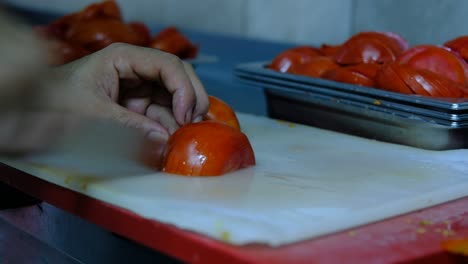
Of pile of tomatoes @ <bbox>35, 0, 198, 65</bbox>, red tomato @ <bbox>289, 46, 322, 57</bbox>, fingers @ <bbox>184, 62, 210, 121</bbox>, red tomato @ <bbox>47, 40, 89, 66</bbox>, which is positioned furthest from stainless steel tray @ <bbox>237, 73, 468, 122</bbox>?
pile of tomatoes @ <bbox>35, 0, 198, 65</bbox>

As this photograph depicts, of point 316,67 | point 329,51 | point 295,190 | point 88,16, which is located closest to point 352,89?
point 316,67

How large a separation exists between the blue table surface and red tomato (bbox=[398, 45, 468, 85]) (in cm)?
33

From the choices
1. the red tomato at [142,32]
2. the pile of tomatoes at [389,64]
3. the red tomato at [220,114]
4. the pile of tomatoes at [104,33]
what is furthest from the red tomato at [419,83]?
the red tomato at [142,32]

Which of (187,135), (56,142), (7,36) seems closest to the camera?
(7,36)

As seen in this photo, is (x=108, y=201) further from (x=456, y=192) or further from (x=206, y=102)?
(x=456, y=192)

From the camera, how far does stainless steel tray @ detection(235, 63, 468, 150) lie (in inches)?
40.6

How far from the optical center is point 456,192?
852 millimetres

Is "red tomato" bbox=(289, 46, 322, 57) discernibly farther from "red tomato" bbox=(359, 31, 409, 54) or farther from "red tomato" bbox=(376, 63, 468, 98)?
"red tomato" bbox=(376, 63, 468, 98)

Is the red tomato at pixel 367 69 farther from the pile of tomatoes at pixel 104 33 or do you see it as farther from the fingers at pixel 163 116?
the pile of tomatoes at pixel 104 33

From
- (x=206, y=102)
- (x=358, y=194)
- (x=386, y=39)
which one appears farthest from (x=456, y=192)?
(x=386, y=39)

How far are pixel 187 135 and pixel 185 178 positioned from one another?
0.22 feet

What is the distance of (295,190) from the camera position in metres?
0.83

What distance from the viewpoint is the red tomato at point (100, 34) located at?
1714 mm

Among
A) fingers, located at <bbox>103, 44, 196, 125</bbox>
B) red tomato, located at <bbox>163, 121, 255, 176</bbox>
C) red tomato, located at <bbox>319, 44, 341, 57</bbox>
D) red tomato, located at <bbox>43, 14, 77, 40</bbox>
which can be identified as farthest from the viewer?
red tomato, located at <bbox>43, 14, 77, 40</bbox>
